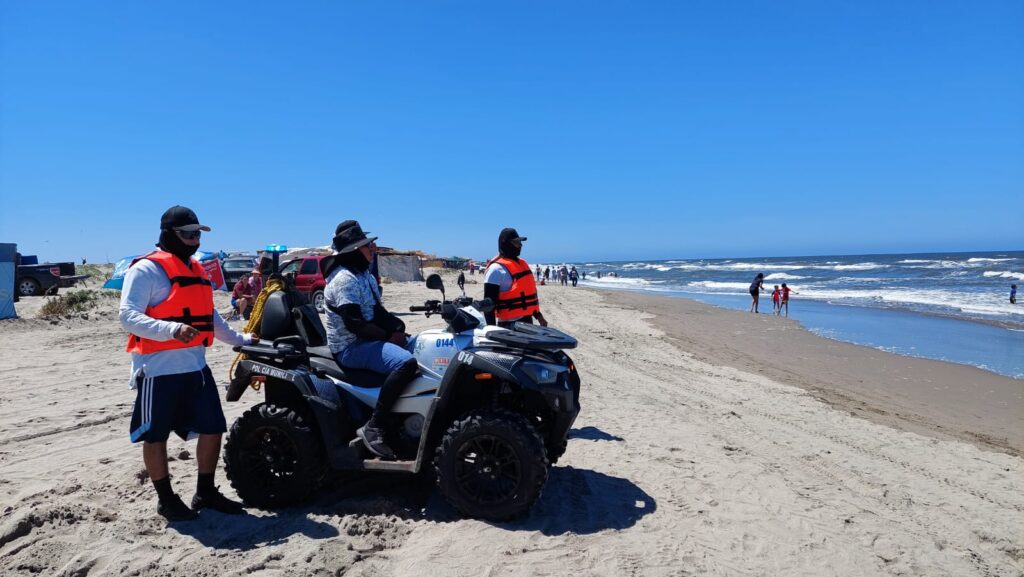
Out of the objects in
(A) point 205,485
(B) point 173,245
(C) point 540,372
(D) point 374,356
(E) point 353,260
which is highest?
(B) point 173,245

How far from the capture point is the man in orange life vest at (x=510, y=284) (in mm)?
5996

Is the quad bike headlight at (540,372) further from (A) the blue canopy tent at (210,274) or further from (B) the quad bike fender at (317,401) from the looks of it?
(A) the blue canopy tent at (210,274)

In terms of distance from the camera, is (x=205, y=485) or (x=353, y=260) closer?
(x=205, y=485)

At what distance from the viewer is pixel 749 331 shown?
59.8ft

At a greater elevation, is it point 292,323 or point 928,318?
point 292,323

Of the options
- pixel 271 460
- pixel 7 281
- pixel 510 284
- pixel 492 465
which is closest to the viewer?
pixel 492 465

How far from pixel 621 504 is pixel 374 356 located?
192 centimetres

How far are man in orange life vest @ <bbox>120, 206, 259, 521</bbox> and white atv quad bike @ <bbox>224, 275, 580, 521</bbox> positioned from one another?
39 cm

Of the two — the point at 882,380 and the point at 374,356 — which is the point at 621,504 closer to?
the point at 374,356

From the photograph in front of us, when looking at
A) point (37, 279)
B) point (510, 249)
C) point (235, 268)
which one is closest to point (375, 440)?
point (510, 249)

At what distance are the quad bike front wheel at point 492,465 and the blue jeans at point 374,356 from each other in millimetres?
556

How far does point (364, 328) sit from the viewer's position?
13.0 ft

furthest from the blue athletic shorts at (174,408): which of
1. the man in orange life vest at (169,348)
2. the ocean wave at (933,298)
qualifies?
the ocean wave at (933,298)

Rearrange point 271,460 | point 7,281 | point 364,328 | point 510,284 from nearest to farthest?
point 364,328 → point 271,460 → point 510,284 → point 7,281
